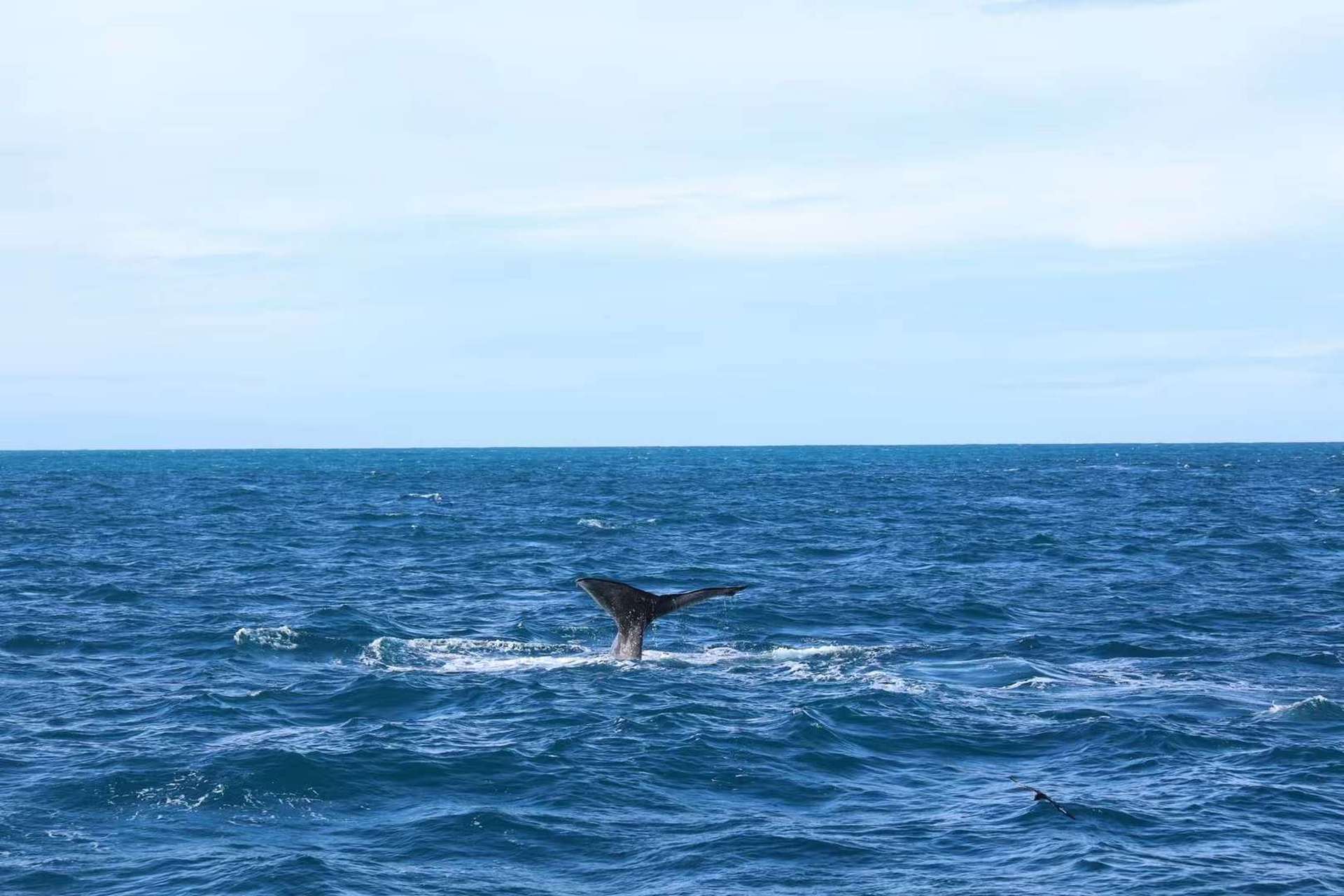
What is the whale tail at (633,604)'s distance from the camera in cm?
2441

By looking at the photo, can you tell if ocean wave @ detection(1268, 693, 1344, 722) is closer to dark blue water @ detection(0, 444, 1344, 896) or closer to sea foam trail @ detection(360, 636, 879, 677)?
dark blue water @ detection(0, 444, 1344, 896)

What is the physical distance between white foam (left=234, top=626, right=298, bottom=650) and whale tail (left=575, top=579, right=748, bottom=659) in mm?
7808

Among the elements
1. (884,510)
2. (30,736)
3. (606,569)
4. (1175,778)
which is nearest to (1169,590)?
(606,569)

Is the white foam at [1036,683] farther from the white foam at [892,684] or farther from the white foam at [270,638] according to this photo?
the white foam at [270,638]

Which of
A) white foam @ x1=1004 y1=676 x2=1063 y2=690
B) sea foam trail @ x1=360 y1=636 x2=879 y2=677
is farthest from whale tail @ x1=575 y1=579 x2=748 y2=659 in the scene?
white foam @ x1=1004 y1=676 x2=1063 y2=690

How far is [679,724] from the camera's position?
2225 centimetres

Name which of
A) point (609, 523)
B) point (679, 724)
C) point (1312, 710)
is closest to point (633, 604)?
point (679, 724)

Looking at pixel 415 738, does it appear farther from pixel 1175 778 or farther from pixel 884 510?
pixel 884 510

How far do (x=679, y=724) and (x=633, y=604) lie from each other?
4.76 meters

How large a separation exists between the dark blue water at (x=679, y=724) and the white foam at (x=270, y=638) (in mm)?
Answer: 227

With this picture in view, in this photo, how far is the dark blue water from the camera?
15.7 metres

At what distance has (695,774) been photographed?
1953cm

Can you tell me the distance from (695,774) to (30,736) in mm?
10878

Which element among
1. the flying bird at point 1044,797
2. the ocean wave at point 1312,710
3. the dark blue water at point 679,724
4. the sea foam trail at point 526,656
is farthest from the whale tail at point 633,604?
the ocean wave at point 1312,710
